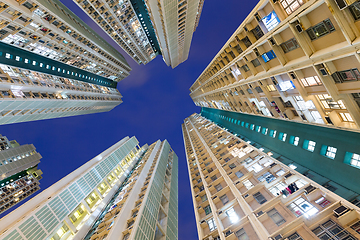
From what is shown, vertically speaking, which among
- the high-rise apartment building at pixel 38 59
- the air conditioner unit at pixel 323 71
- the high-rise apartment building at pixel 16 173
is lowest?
the air conditioner unit at pixel 323 71

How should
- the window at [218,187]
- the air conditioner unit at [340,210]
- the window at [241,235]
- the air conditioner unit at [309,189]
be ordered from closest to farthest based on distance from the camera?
the air conditioner unit at [340,210]
the air conditioner unit at [309,189]
the window at [241,235]
the window at [218,187]

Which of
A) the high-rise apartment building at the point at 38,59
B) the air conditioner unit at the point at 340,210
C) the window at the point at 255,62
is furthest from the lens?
the high-rise apartment building at the point at 38,59

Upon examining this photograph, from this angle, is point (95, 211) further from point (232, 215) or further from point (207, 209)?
point (232, 215)

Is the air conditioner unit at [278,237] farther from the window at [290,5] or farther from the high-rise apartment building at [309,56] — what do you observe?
the window at [290,5]

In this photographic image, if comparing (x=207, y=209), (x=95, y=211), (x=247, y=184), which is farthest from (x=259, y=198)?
(x=95, y=211)

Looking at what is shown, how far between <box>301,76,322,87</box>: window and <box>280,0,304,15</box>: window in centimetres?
657

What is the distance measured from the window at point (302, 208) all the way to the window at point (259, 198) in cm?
364

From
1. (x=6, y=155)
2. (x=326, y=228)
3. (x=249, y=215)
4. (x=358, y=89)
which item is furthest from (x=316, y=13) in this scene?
(x=6, y=155)

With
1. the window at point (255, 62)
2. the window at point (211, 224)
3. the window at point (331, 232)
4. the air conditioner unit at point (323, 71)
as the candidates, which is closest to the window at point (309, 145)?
the window at point (331, 232)

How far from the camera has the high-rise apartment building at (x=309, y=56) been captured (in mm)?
12859

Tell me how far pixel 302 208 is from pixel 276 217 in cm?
283

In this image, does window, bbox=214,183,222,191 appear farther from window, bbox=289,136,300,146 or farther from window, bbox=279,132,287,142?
window, bbox=279,132,287,142

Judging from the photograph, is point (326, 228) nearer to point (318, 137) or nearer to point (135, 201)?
point (318, 137)

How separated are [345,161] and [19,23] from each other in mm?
79239
